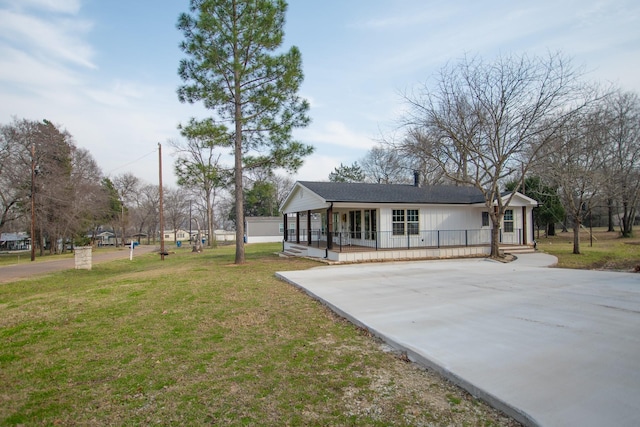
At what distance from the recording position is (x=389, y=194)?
56.4 ft

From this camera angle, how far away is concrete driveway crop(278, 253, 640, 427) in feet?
9.57

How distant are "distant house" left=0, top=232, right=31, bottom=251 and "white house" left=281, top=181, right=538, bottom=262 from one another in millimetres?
58668

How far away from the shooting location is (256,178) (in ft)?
53.4

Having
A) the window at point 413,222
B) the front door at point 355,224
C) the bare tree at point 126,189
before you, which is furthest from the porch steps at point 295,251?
the bare tree at point 126,189

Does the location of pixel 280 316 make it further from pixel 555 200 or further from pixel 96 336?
pixel 555 200

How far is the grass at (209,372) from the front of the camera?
9.57 feet

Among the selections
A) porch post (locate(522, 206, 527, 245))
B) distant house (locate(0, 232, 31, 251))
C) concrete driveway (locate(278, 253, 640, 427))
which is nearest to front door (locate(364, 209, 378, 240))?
concrete driveway (locate(278, 253, 640, 427))

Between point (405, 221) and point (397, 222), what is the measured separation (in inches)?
16.6

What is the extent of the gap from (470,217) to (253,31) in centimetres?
1348

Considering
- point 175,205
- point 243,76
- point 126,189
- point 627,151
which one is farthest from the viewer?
point 175,205

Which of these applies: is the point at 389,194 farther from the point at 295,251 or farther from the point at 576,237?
the point at 576,237

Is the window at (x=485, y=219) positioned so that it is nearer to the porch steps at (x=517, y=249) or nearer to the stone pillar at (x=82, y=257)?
the porch steps at (x=517, y=249)

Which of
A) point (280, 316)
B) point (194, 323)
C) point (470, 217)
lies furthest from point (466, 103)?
point (194, 323)

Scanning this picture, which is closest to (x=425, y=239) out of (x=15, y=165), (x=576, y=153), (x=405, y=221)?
(x=405, y=221)
